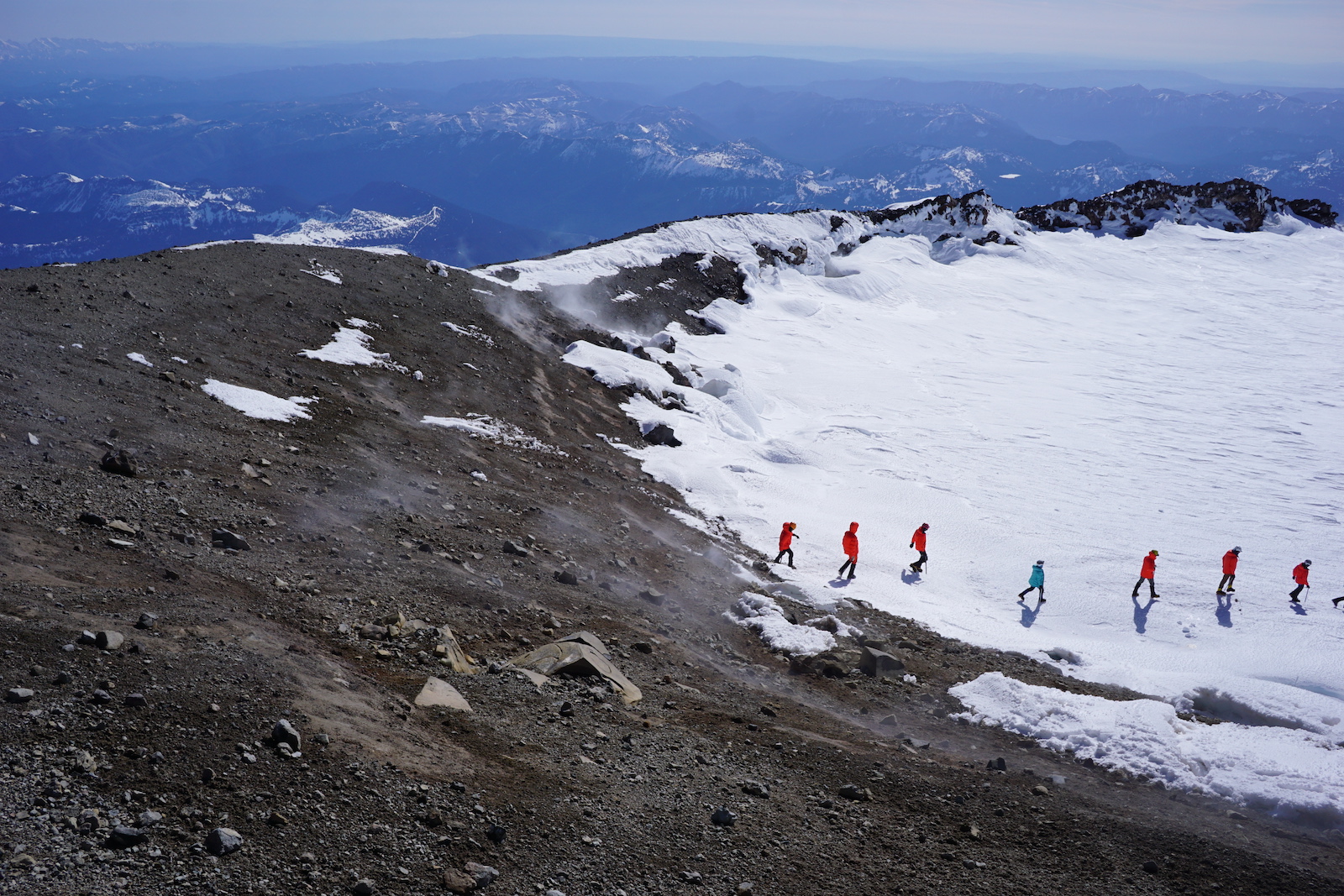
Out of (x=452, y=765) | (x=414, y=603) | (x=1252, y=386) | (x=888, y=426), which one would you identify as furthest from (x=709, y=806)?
(x=1252, y=386)

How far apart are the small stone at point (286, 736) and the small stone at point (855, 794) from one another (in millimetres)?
5922

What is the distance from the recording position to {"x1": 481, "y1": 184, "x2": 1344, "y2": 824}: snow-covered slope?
1625cm

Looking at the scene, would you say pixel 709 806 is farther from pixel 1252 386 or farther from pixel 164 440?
pixel 1252 386

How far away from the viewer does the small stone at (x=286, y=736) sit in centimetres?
680

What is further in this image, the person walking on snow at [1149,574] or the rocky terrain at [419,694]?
the person walking on snow at [1149,574]

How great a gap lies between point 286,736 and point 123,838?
1.50 metres

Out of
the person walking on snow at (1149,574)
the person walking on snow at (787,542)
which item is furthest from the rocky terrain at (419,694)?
the person walking on snow at (1149,574)

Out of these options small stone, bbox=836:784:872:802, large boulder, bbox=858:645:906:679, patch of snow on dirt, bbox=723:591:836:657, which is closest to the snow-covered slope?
large boulder, bbox=858:645:906:679

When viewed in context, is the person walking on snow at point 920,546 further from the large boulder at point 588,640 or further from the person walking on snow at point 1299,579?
the large boulder at point 588,640

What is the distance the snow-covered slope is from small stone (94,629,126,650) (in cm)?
1185

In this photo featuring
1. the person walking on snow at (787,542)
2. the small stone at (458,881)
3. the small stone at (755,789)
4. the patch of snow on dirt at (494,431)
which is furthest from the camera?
the patch of snow on dirt at (494,431)

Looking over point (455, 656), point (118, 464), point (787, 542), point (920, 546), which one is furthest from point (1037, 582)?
point (118, 464)

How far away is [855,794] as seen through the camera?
29.2 feet

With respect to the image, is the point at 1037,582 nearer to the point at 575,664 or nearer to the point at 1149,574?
the point at 1149,574
